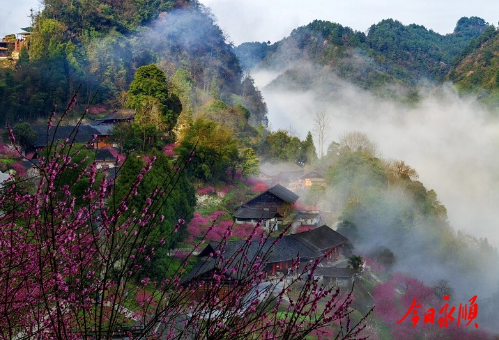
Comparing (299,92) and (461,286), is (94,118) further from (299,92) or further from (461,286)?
(299,92)

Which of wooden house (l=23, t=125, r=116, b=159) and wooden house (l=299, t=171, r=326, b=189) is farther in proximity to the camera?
wooden house (l=299, t=171, r=326, b=189)

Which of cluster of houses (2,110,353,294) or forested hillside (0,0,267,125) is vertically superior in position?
forested hillside (0,0,267,125)

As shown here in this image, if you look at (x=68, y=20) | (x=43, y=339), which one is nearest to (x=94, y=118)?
(x=68, y=20)

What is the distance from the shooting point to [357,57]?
3344 inches

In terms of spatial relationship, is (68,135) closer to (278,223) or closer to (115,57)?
(278,223)

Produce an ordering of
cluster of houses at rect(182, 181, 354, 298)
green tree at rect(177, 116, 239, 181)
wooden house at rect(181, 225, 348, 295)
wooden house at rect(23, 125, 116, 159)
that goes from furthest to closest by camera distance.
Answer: green tree at rect(177, 116, 239, 181) → wooden house at rect(23, 125, 116, 159) → wooden house at rect(181, 225, 348, 295) → cluster of houses at rect(182, 181, 354, 298)

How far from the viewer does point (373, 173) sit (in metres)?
33.8

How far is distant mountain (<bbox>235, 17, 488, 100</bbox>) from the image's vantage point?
81.8 metres

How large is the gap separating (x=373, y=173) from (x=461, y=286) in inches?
381

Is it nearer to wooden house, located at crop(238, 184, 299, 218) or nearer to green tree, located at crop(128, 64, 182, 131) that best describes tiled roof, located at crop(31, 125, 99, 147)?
green tree, located at crop(128, 64, 182, 131)

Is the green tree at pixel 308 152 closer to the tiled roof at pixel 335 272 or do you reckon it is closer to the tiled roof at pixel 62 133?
the tiled roof at pixel 62 133

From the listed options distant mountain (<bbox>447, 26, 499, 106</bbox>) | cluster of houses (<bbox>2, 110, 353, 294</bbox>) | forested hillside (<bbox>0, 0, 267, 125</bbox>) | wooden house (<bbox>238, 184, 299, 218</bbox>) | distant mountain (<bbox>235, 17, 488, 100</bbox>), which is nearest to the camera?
cluster of houses (<bbox>2, 110, 353, 294</bbox>)

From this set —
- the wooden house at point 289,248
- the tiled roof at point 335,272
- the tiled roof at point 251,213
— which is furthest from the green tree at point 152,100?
the tiled roof at point 335,272

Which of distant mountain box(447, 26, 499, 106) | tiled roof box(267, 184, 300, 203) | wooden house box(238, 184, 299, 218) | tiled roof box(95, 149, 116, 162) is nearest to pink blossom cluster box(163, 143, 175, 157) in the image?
tiled roof box(95, 149, 116, 162)
